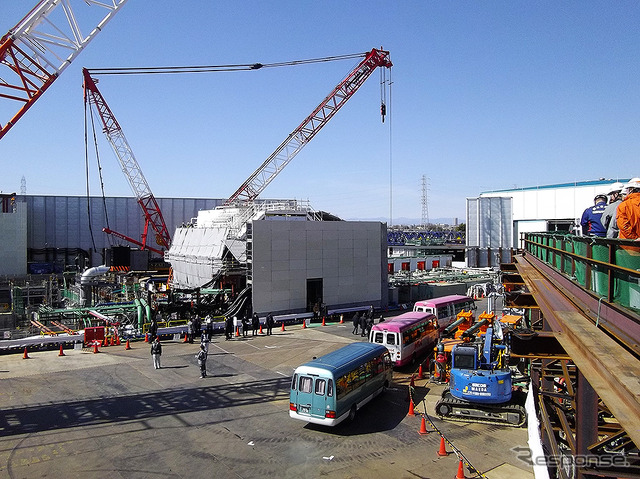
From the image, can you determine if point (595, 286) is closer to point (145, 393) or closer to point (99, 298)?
point (145, 393)

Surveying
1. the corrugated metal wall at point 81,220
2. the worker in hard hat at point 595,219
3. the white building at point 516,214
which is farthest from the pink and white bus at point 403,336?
the corrugated metal wall at point 81,220

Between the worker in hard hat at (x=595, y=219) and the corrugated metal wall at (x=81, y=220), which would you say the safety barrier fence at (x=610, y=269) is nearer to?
the worker in hard hat at (x=595, y=219)

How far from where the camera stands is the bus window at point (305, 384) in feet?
48.1

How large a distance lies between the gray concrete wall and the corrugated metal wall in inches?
1849

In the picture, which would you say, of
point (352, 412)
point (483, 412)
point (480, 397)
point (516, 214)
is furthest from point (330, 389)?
point (516, 214)

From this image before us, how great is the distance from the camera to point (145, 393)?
18359 millimetres

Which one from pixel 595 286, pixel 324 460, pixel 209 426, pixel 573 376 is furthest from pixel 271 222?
pixel 595 286

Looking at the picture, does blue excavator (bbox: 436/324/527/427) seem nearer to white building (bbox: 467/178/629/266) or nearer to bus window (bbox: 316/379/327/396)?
bus window (bbox: 316/379/327/396)

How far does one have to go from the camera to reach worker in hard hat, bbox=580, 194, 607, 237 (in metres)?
8.57

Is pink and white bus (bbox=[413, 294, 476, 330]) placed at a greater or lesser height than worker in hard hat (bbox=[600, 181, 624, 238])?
lesser

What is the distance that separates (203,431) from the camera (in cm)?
1480

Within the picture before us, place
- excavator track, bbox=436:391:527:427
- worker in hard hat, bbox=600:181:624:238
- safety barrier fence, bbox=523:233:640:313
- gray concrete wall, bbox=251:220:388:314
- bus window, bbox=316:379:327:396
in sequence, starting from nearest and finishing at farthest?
safety barrier fence, bbox=523:233:640:313 → worker in hard hat, bbox=600:181:624:238 → bus window, bbox=316:379:327:396 → excavator track, bbox=436:391:527:427 → gray concrete wall, bbox=251:220:388:314

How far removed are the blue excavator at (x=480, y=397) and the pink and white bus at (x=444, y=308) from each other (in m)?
10.2

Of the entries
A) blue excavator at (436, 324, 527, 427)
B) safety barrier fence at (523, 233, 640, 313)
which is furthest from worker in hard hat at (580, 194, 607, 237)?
blue excavator at (436, 324, 527, 427)
